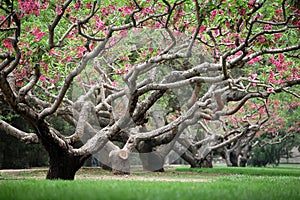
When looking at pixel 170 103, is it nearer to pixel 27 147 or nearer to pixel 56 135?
pixel 56 135

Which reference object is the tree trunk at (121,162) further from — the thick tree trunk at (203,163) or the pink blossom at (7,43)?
the thick tree trunk at (203,163)

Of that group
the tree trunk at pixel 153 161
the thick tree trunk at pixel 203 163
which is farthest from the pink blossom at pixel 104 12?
the thick tree trunk at pixel 203 163

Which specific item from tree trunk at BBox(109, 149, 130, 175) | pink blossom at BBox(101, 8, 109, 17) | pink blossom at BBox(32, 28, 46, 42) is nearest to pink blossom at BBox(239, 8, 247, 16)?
pink blossom at BBox(101, 8, 109, 17)

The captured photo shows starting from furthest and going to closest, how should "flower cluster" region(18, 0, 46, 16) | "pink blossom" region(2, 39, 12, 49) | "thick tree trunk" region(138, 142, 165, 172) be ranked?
"thick tree trunk" region(138, 142, 165, 172)
"pink blossom" region(2, 39, 12, 49)
"flower cluster" region(18, 0, 46, 16)

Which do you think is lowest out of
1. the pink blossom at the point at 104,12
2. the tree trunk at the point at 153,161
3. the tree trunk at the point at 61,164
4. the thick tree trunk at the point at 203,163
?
the thick tree trunk at the point at 203,163

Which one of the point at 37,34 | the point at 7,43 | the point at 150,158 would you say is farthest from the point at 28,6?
the point at 150,158

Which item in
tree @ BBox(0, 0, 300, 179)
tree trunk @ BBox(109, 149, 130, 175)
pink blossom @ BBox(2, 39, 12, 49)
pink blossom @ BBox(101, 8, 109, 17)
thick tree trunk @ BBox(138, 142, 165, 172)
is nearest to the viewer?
tree @ BBox(0, 0, 300, 179)

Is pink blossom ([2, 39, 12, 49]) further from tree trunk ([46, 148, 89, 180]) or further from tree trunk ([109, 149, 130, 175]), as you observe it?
tree trunk ([109, 149, 130, 175])

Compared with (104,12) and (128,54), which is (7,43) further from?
(128,54)

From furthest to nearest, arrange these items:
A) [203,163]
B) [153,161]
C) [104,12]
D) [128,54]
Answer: [203,163] → [153,161] → [128,54] → [104,12]

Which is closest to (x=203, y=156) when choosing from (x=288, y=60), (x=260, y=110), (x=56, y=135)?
(x=260, y=110)

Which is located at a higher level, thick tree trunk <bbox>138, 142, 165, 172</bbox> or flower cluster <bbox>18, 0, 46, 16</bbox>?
flower cluster <bbox>18, 0, 46, 16</bbox>

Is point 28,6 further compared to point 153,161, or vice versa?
point 153,161

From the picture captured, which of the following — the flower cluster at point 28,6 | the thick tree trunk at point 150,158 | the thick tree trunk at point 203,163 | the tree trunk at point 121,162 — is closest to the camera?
the flower cluster at point 28,6
